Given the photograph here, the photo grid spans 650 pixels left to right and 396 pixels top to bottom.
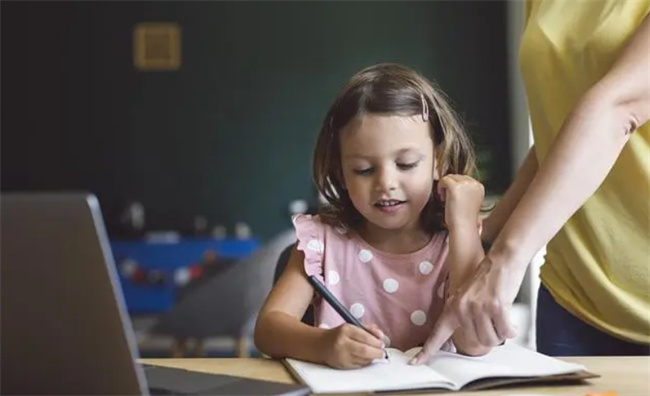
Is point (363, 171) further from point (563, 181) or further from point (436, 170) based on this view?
point (563, 181)

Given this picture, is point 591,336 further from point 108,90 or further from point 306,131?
point 108,90

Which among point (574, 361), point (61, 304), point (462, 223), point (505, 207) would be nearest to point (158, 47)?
point (505, 207)

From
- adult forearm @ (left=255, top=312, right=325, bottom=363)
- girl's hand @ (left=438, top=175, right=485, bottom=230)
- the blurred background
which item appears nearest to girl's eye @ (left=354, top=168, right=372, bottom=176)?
girl's hand @ (left=438, top=175, right=485, bottom=230)

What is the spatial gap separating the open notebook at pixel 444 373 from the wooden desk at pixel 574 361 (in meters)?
0.01

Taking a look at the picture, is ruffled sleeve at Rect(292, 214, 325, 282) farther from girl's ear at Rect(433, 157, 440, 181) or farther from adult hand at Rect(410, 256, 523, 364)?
adult hand at Rect(410, 256, 523, 364)

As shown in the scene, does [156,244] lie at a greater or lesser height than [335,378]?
lesser

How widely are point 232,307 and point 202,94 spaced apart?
2468mm

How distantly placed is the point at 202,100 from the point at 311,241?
4.86 meters

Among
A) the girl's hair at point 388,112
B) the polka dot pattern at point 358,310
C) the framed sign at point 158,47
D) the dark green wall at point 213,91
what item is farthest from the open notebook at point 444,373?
the framed sign at point 158,47

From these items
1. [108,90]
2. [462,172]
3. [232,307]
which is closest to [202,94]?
[108,90]

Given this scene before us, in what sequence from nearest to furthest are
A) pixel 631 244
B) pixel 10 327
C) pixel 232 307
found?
pixel 10 327
pixel 631 244
pixel 232 307

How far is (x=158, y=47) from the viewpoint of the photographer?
6.17 meters

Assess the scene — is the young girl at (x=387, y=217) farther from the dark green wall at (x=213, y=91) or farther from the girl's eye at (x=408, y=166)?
the dark green wall at (x=213, y=91)

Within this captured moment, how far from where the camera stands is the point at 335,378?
104cm
